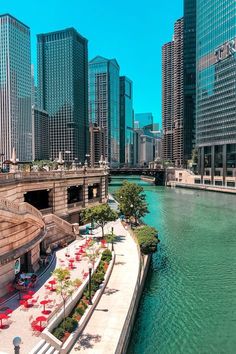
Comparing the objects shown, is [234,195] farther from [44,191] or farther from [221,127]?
[44,191]

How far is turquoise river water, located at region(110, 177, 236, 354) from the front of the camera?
23031 mm

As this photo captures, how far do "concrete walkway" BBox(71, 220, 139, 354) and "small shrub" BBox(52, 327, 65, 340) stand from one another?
940mm

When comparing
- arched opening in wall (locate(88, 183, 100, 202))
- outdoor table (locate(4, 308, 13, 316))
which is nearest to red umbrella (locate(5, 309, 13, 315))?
outdoor table (locate(4, 308, 13, 316))

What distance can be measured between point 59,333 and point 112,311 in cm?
516

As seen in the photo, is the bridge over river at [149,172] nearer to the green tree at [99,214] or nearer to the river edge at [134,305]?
the green tree at [99,214]

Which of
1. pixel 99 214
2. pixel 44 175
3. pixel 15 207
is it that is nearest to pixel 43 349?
pixel 15 207

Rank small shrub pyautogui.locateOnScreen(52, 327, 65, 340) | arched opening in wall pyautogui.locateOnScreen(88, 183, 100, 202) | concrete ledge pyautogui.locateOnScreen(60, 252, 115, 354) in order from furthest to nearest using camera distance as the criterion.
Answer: arched opening in wall pyautogui.locateOnScreen(88, 183, 100, 202) → small shrub pyautogui.locateOnScreen(52, 327, 65, 340) → concrete ledge pyautogui.locateOnScreen(60, 252, 115, 354)

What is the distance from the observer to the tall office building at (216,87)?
145m

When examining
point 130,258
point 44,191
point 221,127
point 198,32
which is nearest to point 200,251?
point 130,258

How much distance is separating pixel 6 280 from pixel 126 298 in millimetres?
8688

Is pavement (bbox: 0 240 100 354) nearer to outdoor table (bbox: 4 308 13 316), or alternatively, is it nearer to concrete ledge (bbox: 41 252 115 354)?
outdoor table (bbox: 4 308 13 316)

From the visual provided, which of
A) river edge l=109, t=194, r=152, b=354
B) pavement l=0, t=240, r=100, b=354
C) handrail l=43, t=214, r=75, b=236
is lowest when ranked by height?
river edge l=109, t=194, r=152, b=354

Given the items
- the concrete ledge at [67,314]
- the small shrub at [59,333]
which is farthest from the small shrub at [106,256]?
the small shrub at [59,333]

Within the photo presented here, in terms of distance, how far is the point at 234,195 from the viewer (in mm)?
123812
